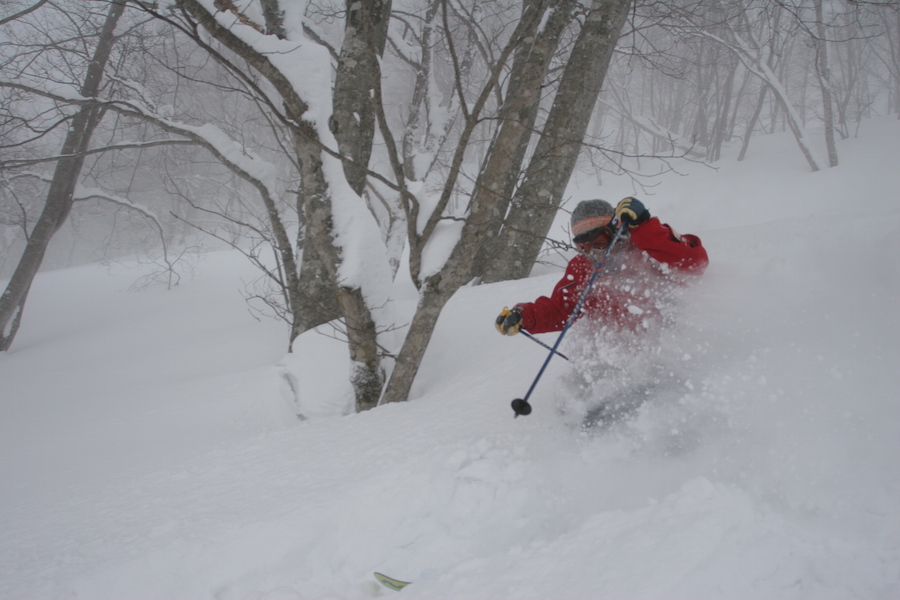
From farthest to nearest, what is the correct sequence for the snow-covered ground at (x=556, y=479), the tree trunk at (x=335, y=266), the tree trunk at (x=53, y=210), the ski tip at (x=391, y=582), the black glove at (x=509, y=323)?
the tree trunk at (x=53, y=210) → the tree trunk at (x=335, y=266) → the black glove at (x=509, y=323) → the ski tip at (x=391, y=582) → the snow-covered ground at (x=556, y=479)

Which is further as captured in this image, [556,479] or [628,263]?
[628,263]

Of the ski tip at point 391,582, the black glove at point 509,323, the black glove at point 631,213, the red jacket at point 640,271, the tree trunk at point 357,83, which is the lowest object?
the ski tip at point 391,582

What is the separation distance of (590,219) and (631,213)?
0.80 feet

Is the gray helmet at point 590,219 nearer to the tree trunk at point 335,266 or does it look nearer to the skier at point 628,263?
the skier at point 628,263

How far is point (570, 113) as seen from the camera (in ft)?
15.2

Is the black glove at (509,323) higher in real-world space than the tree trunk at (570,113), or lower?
lower

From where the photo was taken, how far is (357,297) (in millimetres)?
3318

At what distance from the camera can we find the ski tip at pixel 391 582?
1.63 metres

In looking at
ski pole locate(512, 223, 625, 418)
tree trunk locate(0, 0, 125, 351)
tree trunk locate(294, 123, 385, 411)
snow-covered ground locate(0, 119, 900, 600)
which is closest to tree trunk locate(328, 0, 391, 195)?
tree trunk locate(294, 123, 385, 411)

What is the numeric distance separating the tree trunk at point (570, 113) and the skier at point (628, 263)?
172 cm

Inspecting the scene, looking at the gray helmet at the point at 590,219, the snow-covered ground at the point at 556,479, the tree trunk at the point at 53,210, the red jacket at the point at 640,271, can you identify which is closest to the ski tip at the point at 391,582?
the snow-covered ground at the point at 556,479

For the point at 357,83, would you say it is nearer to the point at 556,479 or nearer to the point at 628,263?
the point at 628,263

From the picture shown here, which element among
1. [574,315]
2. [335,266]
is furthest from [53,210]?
[574,315]

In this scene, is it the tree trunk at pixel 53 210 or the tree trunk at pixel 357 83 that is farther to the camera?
the tree trunk at pixel 53 210
